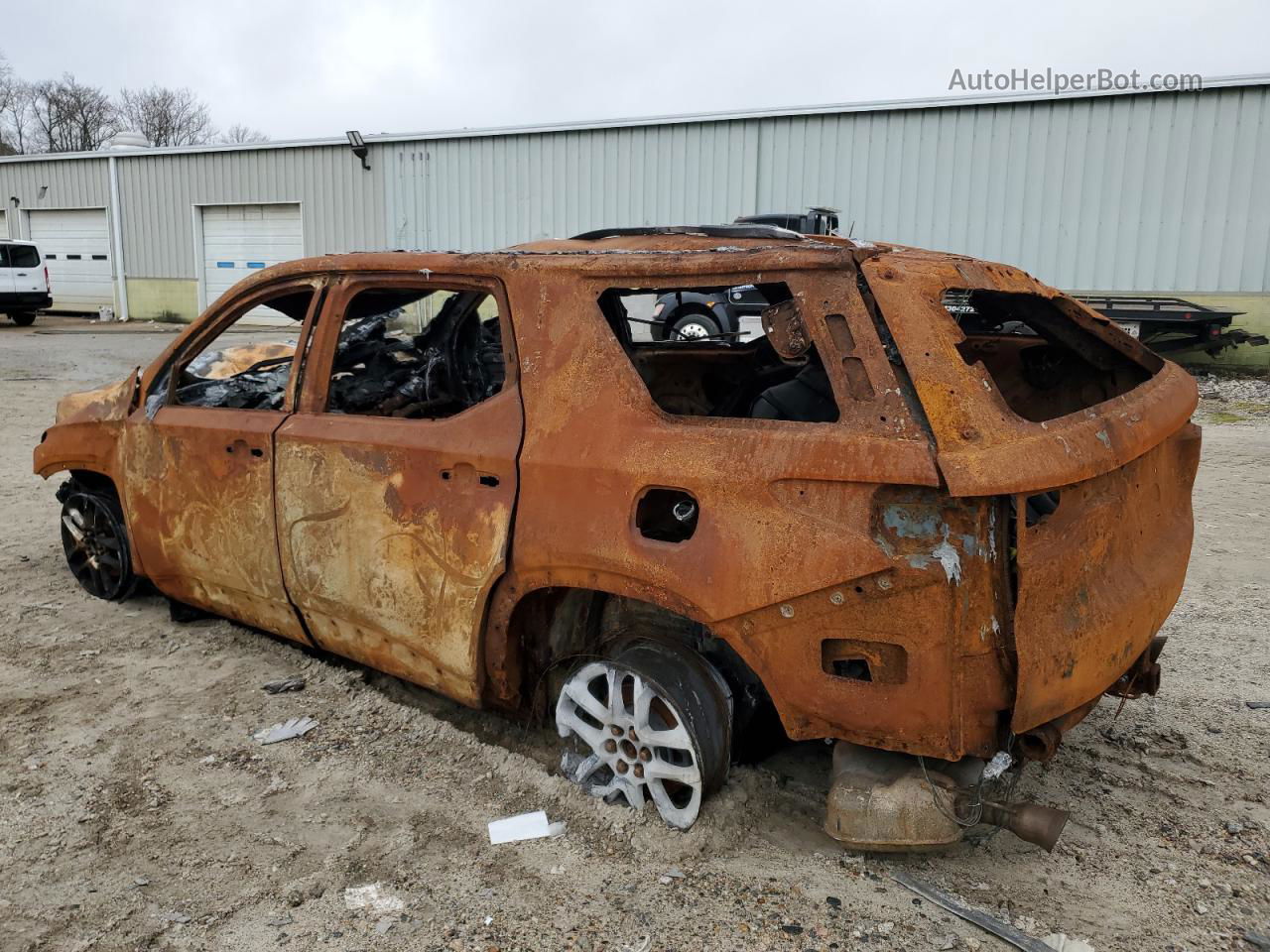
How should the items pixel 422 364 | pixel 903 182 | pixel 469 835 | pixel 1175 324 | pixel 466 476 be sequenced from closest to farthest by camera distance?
pixel 469 835 → pixel 466 476 → pixel 422 364 → pixel 1175 324 → pixel 903 182

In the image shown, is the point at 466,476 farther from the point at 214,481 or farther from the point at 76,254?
the point at 76,254

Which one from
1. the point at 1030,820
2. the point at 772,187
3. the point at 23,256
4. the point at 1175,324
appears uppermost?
the point at 772,187

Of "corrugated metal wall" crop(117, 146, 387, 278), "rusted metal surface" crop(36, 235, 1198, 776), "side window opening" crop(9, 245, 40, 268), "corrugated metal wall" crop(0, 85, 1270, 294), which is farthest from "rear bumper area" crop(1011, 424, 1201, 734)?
"side window opening" crop(9, 245, 40, 268)

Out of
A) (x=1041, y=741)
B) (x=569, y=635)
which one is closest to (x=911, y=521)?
(x=1041, y=741)

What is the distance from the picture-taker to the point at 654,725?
9.18ft

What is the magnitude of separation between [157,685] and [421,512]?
152cm

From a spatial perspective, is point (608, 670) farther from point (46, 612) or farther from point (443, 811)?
point (46, 612)

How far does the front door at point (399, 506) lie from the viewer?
2.90 m

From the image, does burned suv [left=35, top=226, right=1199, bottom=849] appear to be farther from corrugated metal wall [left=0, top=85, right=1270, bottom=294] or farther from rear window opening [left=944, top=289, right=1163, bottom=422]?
corrugated metal wall [left=0, top=85, right=1270, bottom=294]

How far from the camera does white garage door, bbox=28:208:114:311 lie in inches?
909

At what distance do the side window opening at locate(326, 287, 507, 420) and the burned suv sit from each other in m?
0.03

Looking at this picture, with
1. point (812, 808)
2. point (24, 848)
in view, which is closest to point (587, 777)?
point (812, 808)

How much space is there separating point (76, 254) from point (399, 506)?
80.7 ft

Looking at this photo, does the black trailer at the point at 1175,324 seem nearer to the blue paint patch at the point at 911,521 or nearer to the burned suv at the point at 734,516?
the burned suv at the point at 734,516
